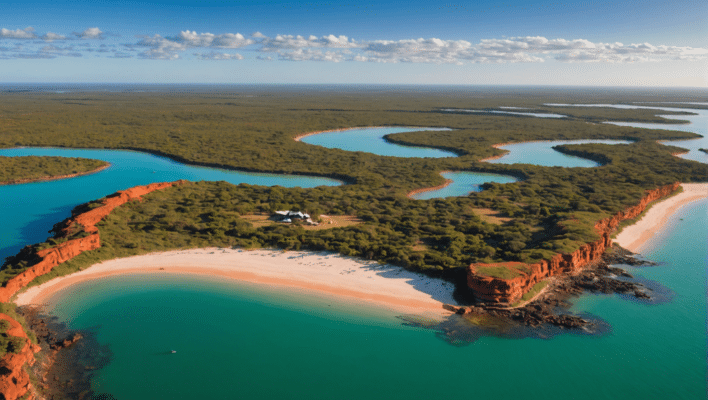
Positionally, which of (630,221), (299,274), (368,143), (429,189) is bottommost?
(299,274)

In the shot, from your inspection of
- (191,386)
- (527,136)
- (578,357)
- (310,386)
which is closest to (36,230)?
(191,386)

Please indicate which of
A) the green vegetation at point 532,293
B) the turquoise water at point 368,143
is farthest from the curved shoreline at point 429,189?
the green vegetation at point 532,293

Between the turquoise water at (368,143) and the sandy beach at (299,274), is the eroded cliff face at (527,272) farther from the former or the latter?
the turquoise water at (368,143)

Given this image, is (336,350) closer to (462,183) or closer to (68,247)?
(68,247)

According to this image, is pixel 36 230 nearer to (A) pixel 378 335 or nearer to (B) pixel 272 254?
(B) pixel 272 254

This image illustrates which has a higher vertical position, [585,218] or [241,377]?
[585,218]

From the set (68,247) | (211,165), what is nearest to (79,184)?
(211,165)

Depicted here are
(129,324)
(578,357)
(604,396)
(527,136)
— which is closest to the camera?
(604,396)
